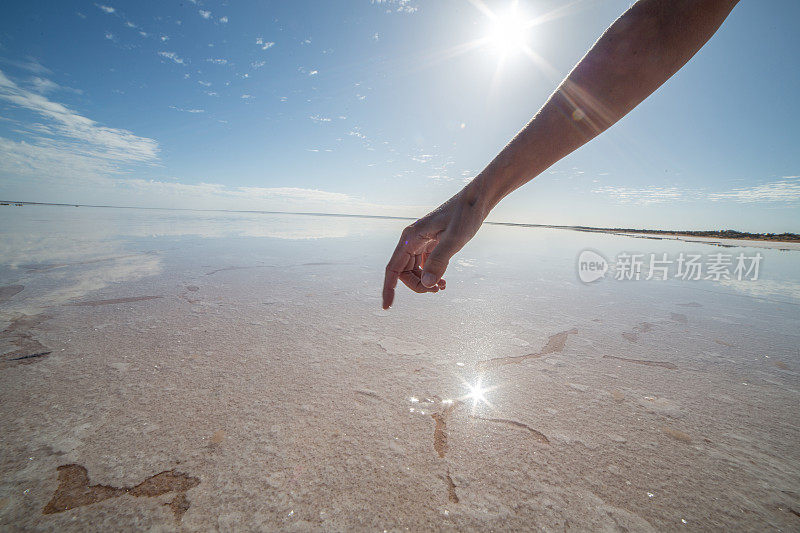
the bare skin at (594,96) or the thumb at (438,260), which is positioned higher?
the bare skin at (594,96)

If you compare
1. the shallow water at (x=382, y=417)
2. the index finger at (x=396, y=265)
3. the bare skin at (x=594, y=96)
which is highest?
the bare skin at (x=594, y=96)

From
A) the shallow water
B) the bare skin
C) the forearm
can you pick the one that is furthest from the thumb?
the shallow water

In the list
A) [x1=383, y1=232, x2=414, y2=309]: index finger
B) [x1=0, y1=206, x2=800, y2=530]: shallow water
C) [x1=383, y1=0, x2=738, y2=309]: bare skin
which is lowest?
[x1=0, y1=206, x2=800, y2=530]: shallow water

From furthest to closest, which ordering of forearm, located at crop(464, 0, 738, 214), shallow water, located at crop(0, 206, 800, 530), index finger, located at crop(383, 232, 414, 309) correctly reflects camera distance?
index finger, located at crop(383, 232, 414, 309), shallow water, located at crop(0, 206, 800, 530), forearm, located at crop(464, 0, 738, 214)

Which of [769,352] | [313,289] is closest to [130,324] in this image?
[313,289]

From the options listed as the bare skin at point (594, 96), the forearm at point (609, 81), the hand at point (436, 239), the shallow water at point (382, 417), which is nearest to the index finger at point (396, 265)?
the hand at point (436, 239)

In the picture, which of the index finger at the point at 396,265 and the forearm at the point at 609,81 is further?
the index finger at the point at 396,265

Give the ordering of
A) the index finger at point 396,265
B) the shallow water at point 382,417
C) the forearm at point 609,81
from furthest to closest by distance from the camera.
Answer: the index finger at point 396,265
the shallow water at point 382,417
the forearm at point 609,81

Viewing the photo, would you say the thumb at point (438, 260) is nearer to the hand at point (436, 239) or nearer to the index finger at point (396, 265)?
the hand at point (436, 239)

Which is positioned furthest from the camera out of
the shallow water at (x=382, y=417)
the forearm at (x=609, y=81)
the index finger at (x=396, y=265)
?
the index finger at (x=396, y=265)

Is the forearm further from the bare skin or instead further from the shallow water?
the shallow water

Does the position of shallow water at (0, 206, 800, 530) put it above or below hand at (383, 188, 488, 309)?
below
